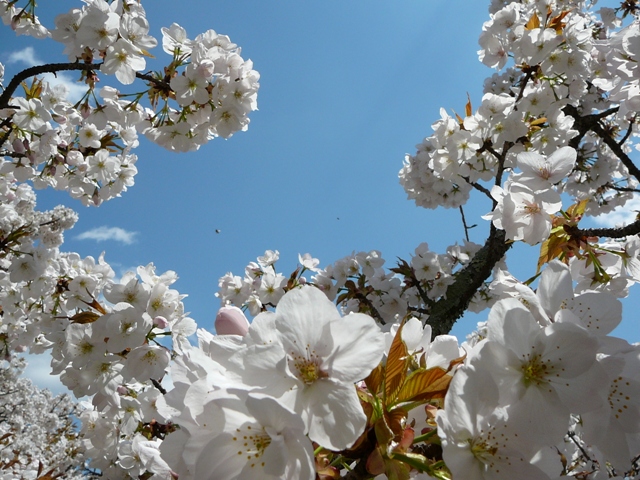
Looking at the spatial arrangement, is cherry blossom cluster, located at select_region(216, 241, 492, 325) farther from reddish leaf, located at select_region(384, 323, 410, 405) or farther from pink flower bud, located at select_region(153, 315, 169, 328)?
reddish leaf, located at select_region(384, 323, 410, 405)

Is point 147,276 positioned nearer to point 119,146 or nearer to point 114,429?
point 114,429

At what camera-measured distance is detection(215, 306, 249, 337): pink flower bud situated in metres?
0.86

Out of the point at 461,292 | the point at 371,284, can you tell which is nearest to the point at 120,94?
the point at 371,284

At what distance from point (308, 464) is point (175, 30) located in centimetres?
289

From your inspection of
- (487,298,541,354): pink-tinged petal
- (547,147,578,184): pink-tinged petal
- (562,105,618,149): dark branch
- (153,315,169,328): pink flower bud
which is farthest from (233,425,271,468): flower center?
(562,105,618,149): dark branch

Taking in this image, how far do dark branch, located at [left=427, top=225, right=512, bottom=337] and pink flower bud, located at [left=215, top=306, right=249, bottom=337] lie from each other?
2329 millimetres

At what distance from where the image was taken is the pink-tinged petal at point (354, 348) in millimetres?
689

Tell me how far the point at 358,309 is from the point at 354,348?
3021 mm

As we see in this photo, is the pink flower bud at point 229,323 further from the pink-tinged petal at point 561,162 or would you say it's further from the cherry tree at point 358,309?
the pink-tinged petal at point 561,162

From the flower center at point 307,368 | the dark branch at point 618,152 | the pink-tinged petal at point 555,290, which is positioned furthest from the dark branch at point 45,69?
the dark branch at point 618,152

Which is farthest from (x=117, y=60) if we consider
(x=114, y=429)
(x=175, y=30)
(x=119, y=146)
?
(x=114, y=429)

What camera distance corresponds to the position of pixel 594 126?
467cm

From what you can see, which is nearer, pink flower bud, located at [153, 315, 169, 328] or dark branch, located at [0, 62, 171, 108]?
pink flower bud, located at [153, 315, 169, 328]

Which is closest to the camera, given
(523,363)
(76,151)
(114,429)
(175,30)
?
(523,363)
